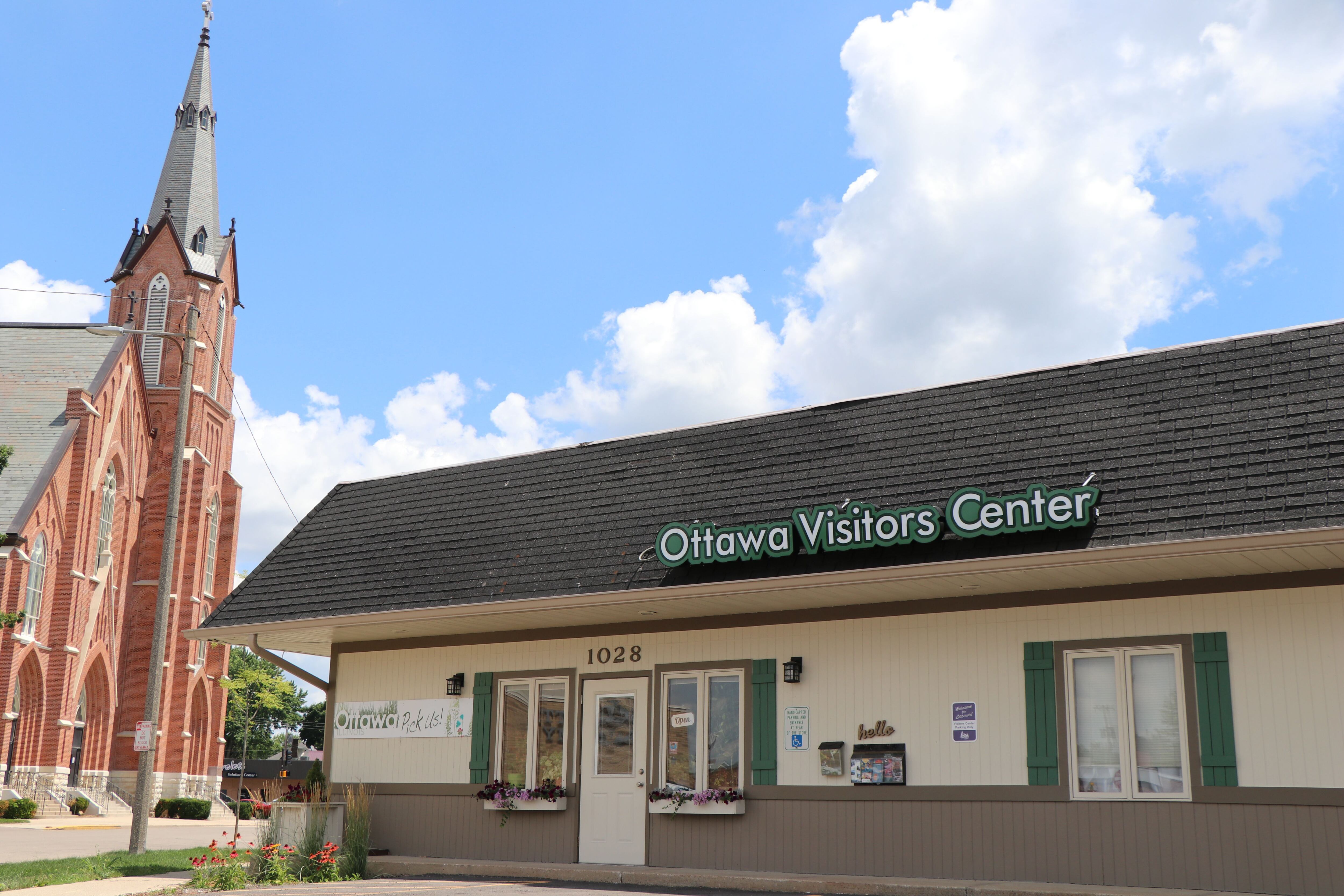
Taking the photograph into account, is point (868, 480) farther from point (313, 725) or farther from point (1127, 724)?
point (313, 725)

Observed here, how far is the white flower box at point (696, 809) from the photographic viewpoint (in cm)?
1279

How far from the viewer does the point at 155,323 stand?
4875 cm

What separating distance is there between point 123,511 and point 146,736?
99.1 ft

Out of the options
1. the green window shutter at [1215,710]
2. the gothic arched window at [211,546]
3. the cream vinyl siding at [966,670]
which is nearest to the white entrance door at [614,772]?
the cream vinyl siding at [966,670]

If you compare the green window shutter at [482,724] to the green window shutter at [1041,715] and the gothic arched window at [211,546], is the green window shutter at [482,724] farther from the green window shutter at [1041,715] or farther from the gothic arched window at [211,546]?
the gothic arched window at [211,546]

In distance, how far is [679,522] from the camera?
1333 cm

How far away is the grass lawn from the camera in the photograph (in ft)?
44.5

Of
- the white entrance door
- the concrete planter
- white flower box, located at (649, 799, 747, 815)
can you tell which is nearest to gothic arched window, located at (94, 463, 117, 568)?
the concrete planter

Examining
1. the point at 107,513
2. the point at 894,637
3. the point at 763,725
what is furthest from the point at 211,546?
the point at 894,637

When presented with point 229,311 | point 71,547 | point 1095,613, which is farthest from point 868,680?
point 229,311

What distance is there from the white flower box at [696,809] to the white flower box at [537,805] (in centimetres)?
116

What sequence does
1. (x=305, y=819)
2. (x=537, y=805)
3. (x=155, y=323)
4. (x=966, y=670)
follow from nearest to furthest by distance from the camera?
(x=966, y=670), (x=537, y=805), (x=305, y=819), (x=155, y=323)

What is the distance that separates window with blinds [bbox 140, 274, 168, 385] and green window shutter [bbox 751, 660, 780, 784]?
41.5 metres

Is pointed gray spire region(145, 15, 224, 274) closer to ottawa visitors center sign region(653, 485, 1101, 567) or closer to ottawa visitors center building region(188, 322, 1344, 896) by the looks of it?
ottawa visitors center building region(188, 322, 1344, 896)
